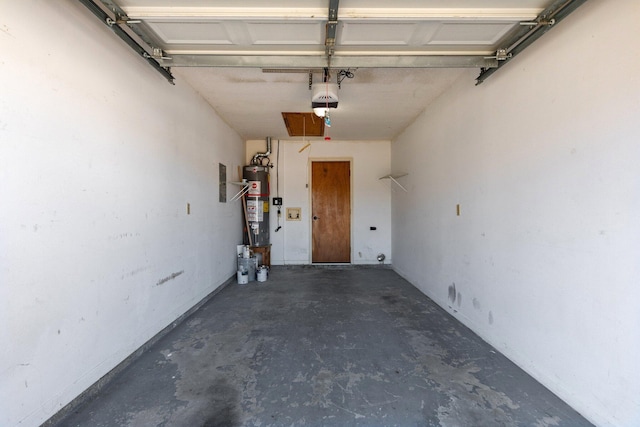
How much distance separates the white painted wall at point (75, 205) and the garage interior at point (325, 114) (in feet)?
0.03

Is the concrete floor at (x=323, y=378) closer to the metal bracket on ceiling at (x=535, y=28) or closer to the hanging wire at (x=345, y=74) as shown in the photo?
the metal bracket on ceiling at (x=535, y=28)

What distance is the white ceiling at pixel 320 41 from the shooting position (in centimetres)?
173

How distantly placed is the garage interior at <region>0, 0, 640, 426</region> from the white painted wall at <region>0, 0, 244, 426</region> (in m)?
0.01

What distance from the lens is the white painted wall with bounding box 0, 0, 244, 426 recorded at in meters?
1.32

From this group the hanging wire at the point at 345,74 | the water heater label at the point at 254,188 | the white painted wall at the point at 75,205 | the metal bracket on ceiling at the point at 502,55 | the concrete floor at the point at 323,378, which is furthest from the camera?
the water heater label at the point at 254,188

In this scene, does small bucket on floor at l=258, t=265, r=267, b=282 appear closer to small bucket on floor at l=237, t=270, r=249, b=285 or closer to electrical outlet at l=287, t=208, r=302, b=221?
small bucket on floor at l=237, t=270, r=249, b=285

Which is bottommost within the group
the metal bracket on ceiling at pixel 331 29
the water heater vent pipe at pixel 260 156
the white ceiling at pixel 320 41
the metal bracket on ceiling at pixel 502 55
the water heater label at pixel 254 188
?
the water heater label at pixel 254 188

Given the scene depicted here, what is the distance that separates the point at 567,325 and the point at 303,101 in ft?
10.6

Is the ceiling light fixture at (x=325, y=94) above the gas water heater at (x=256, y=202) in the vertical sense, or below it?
above

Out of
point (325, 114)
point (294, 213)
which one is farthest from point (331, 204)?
point (325, 114)

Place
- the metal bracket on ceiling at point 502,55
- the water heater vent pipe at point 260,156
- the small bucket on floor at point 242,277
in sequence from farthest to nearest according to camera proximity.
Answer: the water heater vent pipe at point 260,156 < the small bucket on floor at point 242,277 < the metal bracket on ceiling at point 502,55

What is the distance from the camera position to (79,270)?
5.44ft

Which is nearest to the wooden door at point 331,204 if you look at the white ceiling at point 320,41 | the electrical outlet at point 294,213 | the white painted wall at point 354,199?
the white painted wall at point 354,199

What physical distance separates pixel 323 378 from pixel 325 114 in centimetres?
254
